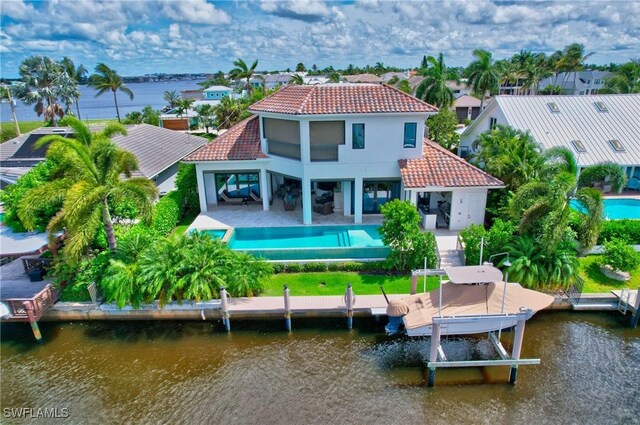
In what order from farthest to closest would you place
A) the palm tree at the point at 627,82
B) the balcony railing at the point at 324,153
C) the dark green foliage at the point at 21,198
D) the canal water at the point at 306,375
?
the palm tree at the point at 627,82, the balcony railing at the point at 324,153, the dark green foliage at the point at 21,198, the canal water at the point at 306,375

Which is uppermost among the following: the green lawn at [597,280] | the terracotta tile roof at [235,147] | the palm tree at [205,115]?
the terracotta tile roof at [235,147]

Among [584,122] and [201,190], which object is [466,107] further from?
[201,190]

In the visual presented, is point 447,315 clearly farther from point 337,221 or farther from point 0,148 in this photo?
point 0,148

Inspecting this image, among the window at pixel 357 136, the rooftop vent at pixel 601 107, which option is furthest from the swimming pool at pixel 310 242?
the rooftop vent at pixel 601 107

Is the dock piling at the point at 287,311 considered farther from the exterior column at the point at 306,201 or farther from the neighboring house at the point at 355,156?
the neighboring house at the point at 355,156

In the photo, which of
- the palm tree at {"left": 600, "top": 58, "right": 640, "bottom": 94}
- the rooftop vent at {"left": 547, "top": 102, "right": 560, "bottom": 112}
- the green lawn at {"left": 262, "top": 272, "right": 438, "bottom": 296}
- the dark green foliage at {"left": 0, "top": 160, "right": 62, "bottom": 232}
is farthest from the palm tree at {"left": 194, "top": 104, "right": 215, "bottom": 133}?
the palm tree at {"left": 600, "top": 58, "right": 640, "bottom": 94}

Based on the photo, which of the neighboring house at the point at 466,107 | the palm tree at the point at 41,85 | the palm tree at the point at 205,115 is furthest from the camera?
the neighboring house at the point at 466,107

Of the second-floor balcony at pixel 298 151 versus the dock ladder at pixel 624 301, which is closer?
the dock ladder at pixel 624 301
